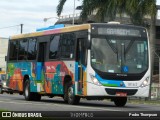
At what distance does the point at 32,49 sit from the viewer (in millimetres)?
27156

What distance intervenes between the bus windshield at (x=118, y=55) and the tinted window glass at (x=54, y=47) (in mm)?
2958

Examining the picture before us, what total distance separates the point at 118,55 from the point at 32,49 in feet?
19.9

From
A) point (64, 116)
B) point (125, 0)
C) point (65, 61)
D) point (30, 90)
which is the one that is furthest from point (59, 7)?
point (64, 116)

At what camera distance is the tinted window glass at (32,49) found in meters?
26.9

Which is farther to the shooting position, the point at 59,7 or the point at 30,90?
the point at 59,7

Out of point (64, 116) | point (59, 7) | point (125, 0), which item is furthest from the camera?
point (59, 7)

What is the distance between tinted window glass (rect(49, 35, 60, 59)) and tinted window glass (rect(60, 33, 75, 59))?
545 mm

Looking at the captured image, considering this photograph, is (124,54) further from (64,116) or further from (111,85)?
(64,116)

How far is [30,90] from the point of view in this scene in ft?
89.5

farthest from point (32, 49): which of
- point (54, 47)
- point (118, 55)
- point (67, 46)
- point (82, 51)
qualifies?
point (118, 55)

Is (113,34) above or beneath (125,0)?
beneath

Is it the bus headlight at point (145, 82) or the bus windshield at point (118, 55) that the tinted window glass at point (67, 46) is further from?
the bus headlight at point (145, 82)

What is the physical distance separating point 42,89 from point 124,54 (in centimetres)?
532

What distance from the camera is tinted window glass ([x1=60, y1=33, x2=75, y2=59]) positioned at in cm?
2325
